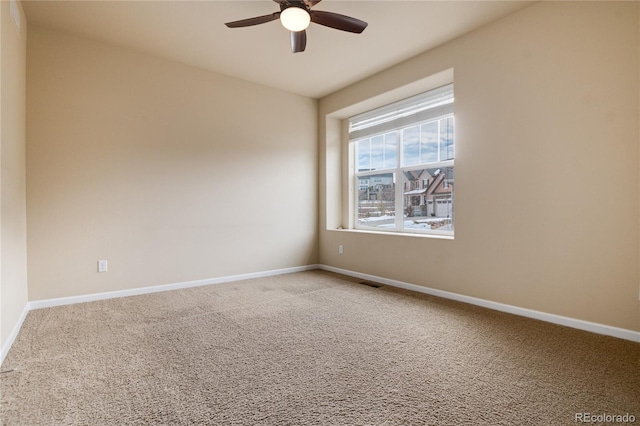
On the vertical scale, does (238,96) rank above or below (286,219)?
above

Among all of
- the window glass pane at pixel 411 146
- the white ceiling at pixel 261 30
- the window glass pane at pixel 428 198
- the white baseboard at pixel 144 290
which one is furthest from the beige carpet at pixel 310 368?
the white ceiling at pixel 261 30

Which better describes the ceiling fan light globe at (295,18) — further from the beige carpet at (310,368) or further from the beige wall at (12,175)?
the beige carpet at (310,368)

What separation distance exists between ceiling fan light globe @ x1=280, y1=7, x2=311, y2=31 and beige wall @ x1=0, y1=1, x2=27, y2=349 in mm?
1847

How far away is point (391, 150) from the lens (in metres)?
4.42

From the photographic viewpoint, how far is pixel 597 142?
2412 mm

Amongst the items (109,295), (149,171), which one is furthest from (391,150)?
(109,295)

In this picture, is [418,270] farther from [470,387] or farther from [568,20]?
[568,20]

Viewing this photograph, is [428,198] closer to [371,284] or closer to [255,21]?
[371,284]

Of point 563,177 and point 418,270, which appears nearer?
point 563,177

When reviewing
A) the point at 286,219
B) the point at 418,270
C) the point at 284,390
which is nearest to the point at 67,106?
the point at 286,219

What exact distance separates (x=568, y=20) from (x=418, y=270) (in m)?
2.55

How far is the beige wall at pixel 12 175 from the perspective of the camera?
2166 millimetres

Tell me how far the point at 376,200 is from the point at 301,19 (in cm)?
276

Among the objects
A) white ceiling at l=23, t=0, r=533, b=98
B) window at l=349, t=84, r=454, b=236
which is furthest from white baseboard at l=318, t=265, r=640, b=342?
white ceiling at l=23, t=0, r=533, b=98
